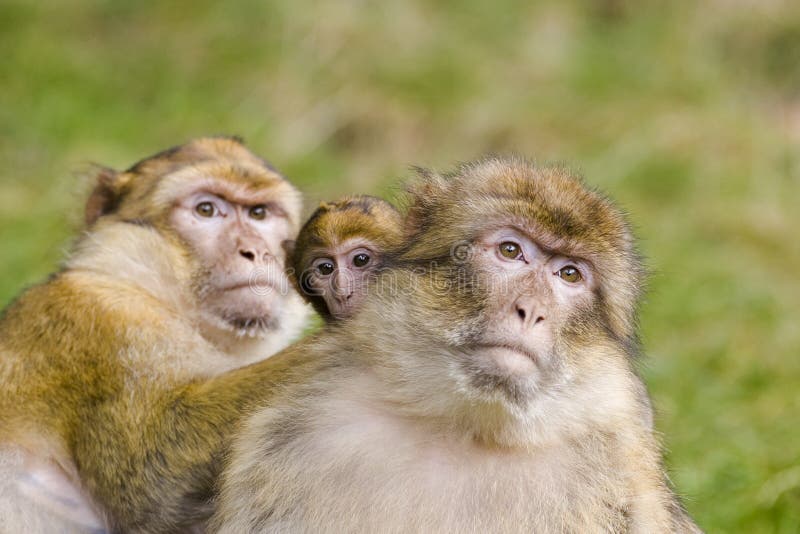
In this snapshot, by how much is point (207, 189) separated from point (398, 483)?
159 centimetres

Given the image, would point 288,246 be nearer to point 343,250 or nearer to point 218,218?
point 218,218

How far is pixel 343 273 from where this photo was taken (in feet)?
10.6

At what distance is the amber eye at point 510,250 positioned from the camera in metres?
2.83

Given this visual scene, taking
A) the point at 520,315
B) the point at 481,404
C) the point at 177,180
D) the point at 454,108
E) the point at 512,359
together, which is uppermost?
the point at 454,108

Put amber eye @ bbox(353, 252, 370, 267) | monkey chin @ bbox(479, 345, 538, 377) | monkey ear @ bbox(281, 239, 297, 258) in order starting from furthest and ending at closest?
1. monkey ear @ bbox(281, 239, 297, 258)
2. amber eye @ bbox(353, 252, 370, 267)
3. monkey chin @ bbox(479, 345, 538, 377)

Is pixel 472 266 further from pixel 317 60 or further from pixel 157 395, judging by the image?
pixel 317 60

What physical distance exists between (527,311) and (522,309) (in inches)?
0.5

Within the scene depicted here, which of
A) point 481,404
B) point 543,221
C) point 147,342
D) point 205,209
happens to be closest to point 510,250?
point 543,221

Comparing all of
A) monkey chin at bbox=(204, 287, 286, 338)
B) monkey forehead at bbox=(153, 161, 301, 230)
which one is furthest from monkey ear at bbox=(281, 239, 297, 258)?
monkey forehead at bbox=(153, 161, 301, 230)

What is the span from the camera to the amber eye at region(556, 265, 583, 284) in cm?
287

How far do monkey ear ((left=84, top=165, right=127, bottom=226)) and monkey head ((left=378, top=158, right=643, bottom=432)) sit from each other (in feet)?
5.04

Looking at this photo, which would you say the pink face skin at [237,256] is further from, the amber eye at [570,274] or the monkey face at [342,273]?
the amber eye at [570,274]

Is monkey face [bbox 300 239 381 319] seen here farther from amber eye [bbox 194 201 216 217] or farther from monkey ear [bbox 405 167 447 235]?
amber eye [bbox 194 201 216 217]

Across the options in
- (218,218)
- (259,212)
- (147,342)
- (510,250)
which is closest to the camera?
(510,250)
